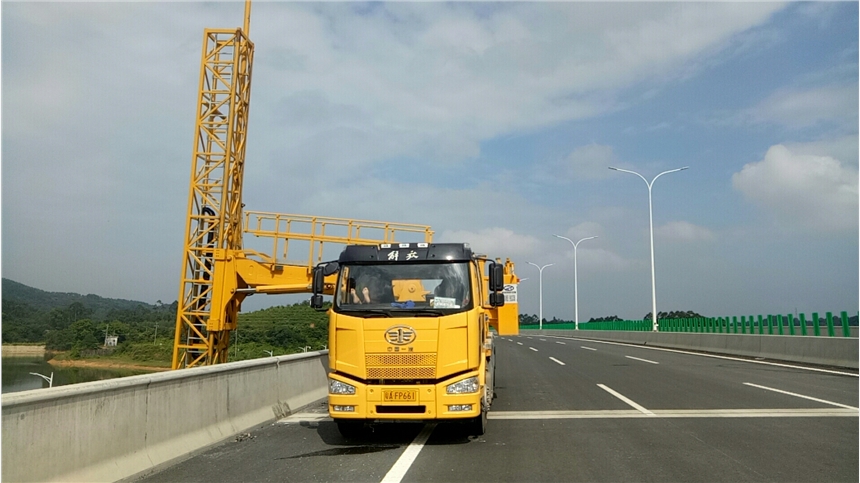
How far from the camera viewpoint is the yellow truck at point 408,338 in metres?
7.73

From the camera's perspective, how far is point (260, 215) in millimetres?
24297

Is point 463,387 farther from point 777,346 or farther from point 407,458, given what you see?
point 777,346

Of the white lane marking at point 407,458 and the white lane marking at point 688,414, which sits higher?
the white lane marking at point 688,414

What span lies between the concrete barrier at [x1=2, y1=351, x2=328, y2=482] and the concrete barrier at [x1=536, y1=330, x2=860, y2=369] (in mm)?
14972

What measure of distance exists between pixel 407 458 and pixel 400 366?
1085 mm

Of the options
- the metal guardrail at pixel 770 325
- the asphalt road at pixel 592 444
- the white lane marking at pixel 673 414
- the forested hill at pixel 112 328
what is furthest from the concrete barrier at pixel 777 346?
the forested hill at pixel 112 328

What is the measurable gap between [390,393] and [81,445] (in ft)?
10.8

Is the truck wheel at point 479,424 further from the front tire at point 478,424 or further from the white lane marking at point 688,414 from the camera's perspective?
the white lane marking at point 688,414

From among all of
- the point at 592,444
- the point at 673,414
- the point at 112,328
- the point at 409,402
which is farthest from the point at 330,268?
the point at 112,328

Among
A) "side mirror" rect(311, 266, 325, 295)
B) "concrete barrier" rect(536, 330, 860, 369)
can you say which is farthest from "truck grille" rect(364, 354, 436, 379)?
"concrete barrier" rect(536, 330, 860, 369)

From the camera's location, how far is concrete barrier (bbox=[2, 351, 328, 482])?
17.1 feet

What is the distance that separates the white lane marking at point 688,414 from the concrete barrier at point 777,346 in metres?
8.10

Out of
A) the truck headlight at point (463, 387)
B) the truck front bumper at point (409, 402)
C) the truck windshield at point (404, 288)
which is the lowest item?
the truck front bumper at point (409, 402)

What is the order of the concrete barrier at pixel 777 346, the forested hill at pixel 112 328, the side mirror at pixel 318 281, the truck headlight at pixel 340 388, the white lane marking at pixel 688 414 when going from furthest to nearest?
the forested hill at pixel 112 328 → the concrete barrier at pixel 777 346 → the white lane marking at pixel 688 414 → the side mirror at pixel 318 281 → the truck headlight at pixel 340 388
